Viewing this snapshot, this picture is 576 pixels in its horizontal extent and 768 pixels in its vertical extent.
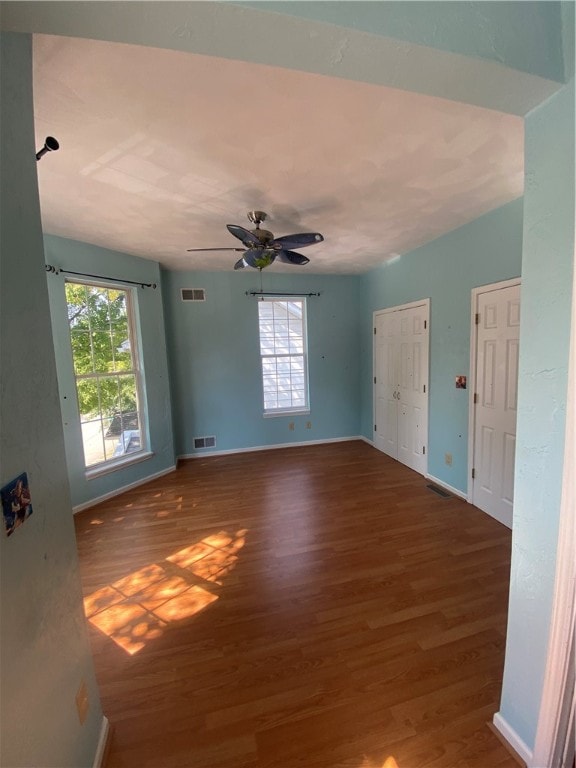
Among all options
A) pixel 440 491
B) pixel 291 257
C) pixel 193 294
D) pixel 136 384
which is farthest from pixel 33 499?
pixel 193 294

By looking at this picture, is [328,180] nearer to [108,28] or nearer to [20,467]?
[108,28]

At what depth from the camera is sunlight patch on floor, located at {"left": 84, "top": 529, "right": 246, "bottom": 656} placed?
1715 mm

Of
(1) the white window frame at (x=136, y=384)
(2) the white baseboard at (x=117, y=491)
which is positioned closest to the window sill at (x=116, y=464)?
(1) the white window frame at (x=136, y=384)

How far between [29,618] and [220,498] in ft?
8.15

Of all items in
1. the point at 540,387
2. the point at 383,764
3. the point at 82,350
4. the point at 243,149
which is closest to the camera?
the point at 540,387

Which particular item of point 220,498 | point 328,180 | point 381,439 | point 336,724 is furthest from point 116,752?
point 381,439

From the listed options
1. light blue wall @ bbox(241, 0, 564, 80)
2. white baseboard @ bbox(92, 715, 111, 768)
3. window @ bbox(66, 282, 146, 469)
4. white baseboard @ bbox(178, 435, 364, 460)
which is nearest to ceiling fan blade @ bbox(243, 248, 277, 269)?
light blue wall @ bbox(241, 0, 564, 80)

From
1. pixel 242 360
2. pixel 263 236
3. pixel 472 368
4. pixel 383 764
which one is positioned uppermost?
pixel 263 236

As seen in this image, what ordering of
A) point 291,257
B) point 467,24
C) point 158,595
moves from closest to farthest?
point 467,24
point 158,595
point 291,257

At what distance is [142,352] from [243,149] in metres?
2.66

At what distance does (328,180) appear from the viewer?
6.41 ft

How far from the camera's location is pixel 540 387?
100 centimetres

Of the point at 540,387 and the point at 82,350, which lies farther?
the point at 82,350

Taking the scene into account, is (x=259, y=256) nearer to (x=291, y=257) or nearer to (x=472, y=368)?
(x=291, y=257)
